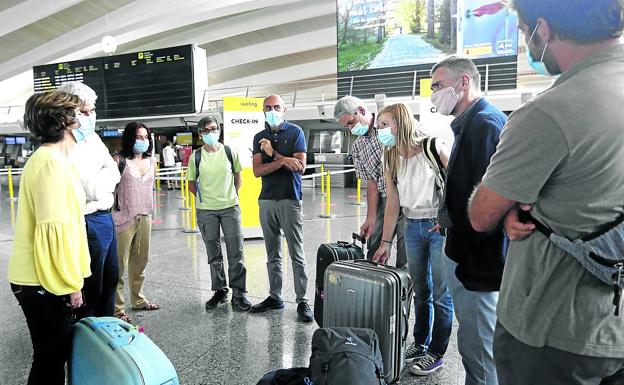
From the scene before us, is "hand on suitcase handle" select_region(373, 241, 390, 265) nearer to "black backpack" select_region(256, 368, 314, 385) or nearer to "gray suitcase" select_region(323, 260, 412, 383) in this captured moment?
"gray suitcase" select_region(323, 260, 412, 383)

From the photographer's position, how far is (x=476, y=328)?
190 centimetres

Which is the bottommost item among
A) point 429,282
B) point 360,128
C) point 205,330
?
point 205,330

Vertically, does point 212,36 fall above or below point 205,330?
above

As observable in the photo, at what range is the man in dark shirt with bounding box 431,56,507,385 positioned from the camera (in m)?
1.76

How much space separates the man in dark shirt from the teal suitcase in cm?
128

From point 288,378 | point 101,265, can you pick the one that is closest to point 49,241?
point 101,265

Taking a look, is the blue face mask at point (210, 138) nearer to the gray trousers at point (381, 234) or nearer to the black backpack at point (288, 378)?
the gray trousers at point (381, 234)

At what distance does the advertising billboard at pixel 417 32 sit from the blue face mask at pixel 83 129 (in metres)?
8.44

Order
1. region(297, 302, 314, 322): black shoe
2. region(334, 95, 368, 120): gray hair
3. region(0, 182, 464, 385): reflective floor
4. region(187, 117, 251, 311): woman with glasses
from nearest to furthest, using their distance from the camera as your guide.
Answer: region(0, 182, 464, 385): reflective floor → region(334, 95, 368, 120): gray hair → region(297, 302, 314, 322): black shoe → region(187, 117, 251, 311): woman with glasses

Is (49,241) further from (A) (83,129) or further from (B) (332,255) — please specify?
(B) (332,255)

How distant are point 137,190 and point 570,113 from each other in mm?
3361

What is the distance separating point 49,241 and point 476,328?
184cm

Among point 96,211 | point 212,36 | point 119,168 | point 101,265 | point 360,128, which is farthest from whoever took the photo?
point 212,36

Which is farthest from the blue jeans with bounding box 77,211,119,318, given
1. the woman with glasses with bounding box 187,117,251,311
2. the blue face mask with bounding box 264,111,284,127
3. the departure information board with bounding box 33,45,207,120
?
the departure information board with bounding box 33,45,207,120
